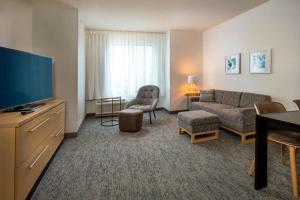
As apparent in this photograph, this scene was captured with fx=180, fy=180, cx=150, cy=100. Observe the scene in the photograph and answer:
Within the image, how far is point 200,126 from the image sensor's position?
3230 mm

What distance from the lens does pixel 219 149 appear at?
2.94 m

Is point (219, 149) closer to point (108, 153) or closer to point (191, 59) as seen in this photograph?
point (108, 153)

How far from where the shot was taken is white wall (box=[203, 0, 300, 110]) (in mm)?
3043

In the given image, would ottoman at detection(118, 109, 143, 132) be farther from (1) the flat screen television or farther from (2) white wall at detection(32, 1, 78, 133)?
(1) the flat screen television

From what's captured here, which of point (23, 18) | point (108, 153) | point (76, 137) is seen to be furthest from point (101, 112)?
point (23, 18)

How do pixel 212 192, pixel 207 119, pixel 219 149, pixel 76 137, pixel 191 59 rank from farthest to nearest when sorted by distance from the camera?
pixel 191 59
pixel 76 137
pixel 207 119
pixel 219 149
pixel 212 192

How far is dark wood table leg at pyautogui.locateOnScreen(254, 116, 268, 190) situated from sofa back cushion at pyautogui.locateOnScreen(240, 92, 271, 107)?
1.96m

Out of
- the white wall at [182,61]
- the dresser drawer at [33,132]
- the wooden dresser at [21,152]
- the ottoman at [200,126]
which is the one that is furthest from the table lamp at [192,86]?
the wooden dresser at [21,152]

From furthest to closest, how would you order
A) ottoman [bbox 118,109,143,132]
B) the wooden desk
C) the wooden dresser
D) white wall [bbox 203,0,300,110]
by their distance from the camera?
ottoman [bbox 118,109,143,132] → white wall [bbox 203,0,300,110] → the wooden desk → the wooden dresser

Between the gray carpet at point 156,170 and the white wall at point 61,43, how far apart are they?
33.0 inches

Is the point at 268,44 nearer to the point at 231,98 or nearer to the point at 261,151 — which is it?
the point at 231,98

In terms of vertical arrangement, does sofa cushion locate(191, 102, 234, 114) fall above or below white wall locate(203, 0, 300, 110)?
below

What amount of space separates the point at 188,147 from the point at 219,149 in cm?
50

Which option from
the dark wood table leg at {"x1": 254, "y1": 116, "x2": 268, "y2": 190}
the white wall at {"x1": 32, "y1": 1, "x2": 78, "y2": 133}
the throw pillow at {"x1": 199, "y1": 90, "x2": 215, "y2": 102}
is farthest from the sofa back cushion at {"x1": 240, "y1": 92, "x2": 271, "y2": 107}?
the white wall at {"x1": 32, "y1": 1, "x2": 78, "y2": 133}
